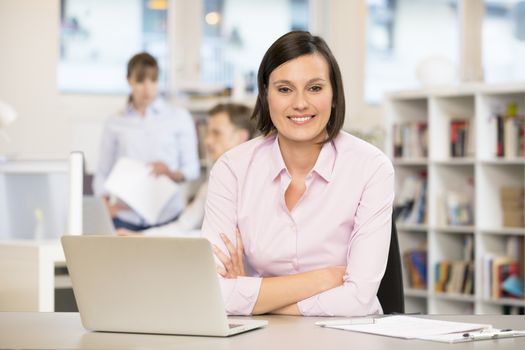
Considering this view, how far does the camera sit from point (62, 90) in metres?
7.27

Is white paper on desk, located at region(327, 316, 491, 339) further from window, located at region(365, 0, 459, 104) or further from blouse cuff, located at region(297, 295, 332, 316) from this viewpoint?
window, located at region(365, 0, 459, 104)

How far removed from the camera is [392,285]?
2.68 m

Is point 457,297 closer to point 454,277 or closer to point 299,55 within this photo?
point 454,277

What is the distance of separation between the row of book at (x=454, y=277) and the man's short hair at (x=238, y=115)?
187cm

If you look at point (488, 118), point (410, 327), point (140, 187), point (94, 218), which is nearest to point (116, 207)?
point (140, 187)

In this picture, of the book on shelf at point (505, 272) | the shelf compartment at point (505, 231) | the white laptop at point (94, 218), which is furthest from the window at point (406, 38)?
the white laptop at point (94, 218)

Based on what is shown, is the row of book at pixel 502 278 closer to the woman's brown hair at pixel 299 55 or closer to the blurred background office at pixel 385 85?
the blurred background office at pixel 385 85

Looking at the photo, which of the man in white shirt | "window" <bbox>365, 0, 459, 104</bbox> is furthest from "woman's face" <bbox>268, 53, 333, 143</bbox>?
"window" <bbox>365, 0, 459, 104</bbox>

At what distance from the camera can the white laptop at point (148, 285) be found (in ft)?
6.11

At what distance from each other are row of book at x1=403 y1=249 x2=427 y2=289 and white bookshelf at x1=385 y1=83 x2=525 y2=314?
0.06 m

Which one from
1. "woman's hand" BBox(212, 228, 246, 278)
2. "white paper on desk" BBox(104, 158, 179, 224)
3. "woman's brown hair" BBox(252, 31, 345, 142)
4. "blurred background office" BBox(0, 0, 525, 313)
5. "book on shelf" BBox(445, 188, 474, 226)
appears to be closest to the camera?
"woman's hand" BBox(212, 228, 246, 278)

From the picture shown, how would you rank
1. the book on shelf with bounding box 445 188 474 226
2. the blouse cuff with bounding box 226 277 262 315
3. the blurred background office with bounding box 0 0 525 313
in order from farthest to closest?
the book on shelf with bounding box 445 188 474 226 → the blurred background office with bounding box 0 0 525 313 → the blouse cuff with bounding box 226 277 262 315

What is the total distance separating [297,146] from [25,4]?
470cm

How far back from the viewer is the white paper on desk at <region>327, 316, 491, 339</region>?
6.33ft
